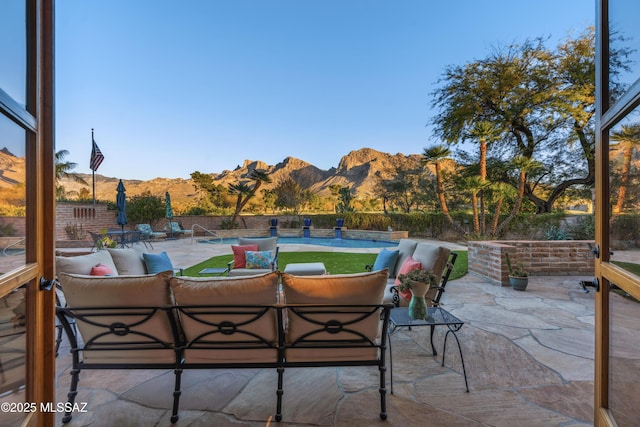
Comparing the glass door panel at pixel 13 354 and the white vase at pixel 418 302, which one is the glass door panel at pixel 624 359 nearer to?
the white vase at pixel 418 302

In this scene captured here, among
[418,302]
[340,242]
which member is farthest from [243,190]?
[418,302]

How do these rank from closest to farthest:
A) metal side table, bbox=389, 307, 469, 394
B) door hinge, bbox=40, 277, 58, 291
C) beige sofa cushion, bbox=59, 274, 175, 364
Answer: door hinge, bbox=40, 277, 58, 291
beige sofa cushion, bbox=59, 274, 175, 364
metal side table, bbox=389, 307, 469, 394

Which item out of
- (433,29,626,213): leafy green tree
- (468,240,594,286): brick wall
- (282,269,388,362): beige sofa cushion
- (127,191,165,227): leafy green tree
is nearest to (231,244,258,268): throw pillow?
(282,269,388,362): beige sofa cushion

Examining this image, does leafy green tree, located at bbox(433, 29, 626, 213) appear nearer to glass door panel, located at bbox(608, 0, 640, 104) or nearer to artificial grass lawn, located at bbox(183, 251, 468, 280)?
artificial grass lawn, located at bbox(183, 251, 468, 280)

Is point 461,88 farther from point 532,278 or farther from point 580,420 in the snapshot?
point 580,420

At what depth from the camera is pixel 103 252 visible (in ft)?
10.0

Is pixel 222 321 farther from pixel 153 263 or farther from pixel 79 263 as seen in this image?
pixel 153 263

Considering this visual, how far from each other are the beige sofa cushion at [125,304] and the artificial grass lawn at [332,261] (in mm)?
3940

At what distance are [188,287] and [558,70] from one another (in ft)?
45.9

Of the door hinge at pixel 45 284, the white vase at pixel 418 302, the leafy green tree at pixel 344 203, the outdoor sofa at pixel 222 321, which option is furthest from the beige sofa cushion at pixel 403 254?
the leafy green tree at pixel 344 203

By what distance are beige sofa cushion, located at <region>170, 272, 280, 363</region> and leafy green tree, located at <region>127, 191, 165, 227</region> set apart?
46.5 feet

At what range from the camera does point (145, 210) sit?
13.8m

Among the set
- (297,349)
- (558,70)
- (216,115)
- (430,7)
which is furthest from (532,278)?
(216,115)

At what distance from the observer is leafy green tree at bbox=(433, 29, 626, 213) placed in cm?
1040
